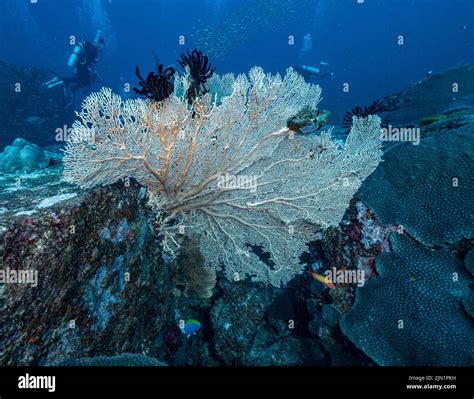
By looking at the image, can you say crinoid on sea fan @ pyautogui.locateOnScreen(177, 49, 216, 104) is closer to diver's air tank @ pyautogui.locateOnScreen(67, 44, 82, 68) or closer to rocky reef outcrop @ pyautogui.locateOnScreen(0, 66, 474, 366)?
rocky reef outcrop @ pyautogui.locateOnScreen(0, 66, 474, 366)

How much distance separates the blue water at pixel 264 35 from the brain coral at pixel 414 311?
55042mm

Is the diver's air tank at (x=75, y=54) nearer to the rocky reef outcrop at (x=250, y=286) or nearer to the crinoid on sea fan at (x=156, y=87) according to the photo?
the rocky reef outcrop at (x=250, y=286)

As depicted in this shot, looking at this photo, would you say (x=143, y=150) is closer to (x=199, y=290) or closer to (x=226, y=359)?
(x=199, y=290)

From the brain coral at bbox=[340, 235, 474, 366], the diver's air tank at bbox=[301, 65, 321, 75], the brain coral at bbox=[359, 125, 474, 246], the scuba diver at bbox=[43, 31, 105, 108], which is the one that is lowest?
the brain coral at bbox=[340, 235, 474, 366]

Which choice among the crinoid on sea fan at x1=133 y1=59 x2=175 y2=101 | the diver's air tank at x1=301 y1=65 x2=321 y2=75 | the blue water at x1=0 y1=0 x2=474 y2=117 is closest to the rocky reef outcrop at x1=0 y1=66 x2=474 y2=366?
the crinoid on sea fan at x1=133 y1=59 x2=175 y2=101

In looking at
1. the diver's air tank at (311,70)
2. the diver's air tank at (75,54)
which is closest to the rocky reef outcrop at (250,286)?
the diver's air tank at (75,54)

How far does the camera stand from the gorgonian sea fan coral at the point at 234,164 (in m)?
2.84

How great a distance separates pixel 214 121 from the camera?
3242 mm

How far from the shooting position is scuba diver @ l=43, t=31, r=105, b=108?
1548 centimetres

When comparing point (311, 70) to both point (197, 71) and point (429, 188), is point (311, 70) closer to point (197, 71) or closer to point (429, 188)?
point (197, 71)

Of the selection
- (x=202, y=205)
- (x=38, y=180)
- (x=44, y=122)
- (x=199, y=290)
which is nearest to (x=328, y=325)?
(x=199, y=290)

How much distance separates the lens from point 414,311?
3.46m

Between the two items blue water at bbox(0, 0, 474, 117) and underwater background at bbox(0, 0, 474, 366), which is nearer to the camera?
underwater background at bbox(0, 0, 474, 366)

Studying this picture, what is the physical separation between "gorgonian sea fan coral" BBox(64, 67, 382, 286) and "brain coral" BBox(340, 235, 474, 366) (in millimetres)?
1067
